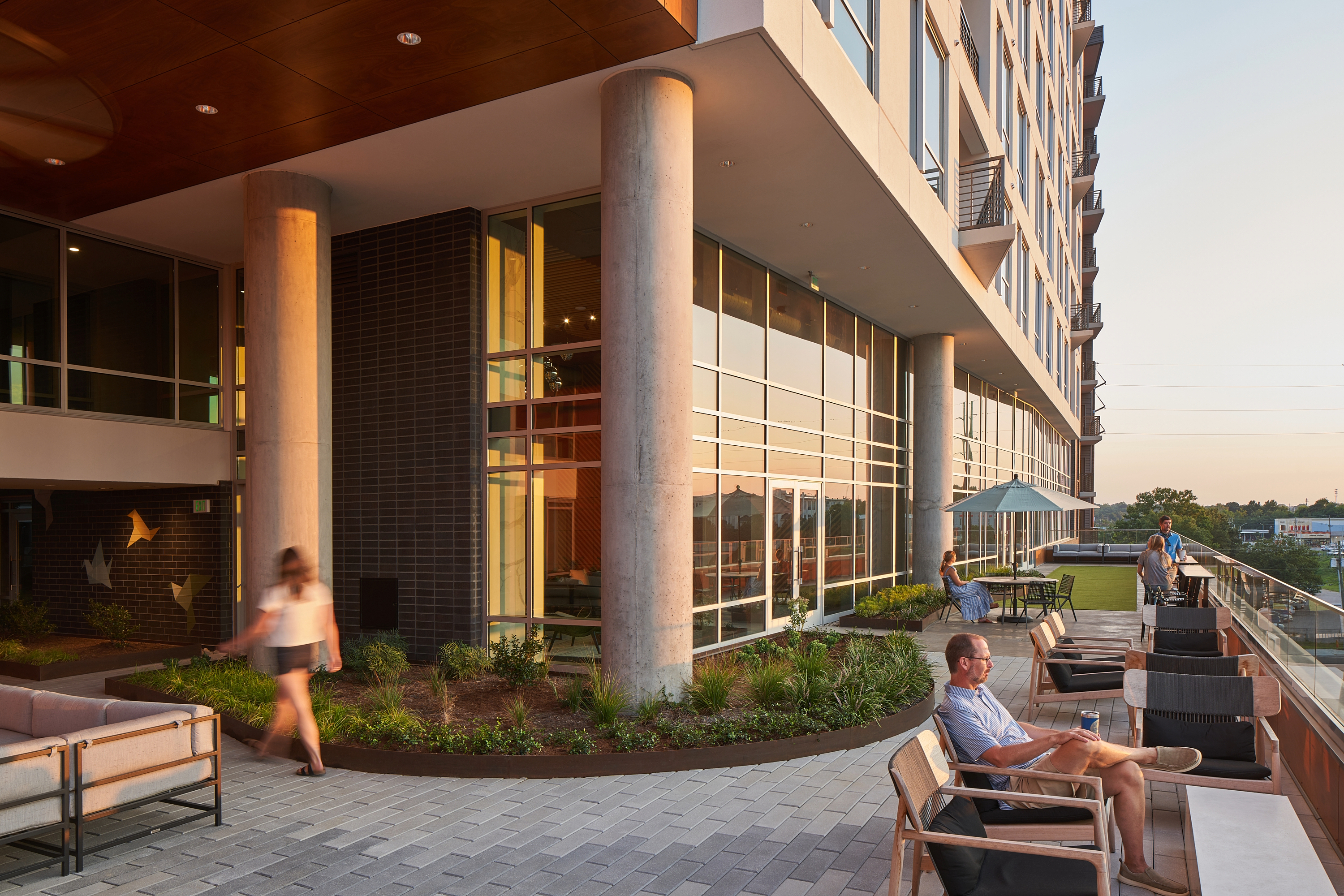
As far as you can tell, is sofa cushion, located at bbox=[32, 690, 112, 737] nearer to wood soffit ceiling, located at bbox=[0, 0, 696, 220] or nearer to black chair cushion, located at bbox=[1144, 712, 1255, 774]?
wood soffit ceiling, located at bbox=[0, 0, 696, 220]

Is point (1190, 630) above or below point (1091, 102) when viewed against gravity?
below

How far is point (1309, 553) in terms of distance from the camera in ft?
61.5

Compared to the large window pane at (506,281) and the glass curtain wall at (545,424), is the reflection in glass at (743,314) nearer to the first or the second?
the glass curtain wall at (545,424)

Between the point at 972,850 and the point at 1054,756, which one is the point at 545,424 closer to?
the point at 1054,756

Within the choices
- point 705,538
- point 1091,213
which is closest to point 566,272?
point 705,538

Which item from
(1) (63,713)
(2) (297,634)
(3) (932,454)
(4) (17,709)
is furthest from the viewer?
(3) (932,454)

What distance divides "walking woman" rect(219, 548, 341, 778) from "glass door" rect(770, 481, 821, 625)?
314 inches

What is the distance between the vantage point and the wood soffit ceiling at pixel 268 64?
7.39 m

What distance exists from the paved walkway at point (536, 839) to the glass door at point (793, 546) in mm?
7303

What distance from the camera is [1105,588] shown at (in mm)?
28234

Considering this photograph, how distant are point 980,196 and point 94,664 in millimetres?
17249

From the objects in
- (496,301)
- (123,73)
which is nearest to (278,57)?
(123,73)

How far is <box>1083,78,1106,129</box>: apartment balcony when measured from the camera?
59625mm

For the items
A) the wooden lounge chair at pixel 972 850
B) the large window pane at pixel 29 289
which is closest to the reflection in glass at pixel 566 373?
the large window pane at pixel 29 289
